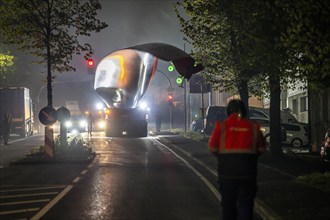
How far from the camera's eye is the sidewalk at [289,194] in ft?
27.8

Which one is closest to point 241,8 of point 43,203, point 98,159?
point 43,203

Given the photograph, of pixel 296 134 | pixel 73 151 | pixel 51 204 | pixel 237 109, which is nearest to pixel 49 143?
pixel 73 151

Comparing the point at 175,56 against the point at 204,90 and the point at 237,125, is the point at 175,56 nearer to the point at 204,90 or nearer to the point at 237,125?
the point at 204,90

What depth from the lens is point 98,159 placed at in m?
20.2

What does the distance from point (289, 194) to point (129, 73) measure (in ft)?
68.9

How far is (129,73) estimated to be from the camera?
3045 cm

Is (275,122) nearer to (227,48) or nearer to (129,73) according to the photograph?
(227,48)

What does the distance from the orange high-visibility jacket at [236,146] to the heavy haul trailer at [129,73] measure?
73.0 feet


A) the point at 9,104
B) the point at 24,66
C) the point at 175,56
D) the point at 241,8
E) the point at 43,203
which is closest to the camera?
the point at 43,203

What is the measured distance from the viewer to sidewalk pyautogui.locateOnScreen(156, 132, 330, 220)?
8.48 metres

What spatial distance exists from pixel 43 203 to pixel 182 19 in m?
10.3

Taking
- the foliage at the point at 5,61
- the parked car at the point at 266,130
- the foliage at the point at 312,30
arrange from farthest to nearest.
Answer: the foliage at the point at 5,61, the parked car at the point at 266,130, the foliage at the point at 312,30

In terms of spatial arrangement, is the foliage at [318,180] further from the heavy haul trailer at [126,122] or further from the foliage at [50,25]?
→ the heavy haul trailer at [126,122]

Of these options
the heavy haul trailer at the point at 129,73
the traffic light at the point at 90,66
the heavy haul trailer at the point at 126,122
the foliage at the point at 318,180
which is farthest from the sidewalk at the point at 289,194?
the heavy haul trailer at the point at 126,122
